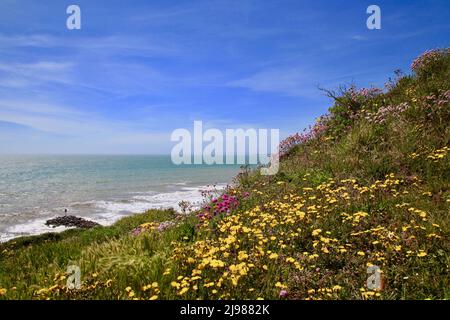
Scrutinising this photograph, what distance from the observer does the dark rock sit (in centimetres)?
2592

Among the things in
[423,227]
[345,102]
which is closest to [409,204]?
[423,227]

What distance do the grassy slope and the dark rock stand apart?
17.6 metres

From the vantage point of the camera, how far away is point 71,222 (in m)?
26.5

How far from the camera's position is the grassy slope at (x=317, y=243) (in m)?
4.71

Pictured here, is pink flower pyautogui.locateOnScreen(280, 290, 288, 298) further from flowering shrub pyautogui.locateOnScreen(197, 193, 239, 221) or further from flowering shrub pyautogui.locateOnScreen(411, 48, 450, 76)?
flowering shrub pyautogui.locateOnScreen(411, 48, 450, 76)

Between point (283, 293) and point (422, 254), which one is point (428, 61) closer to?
point (422, 254)

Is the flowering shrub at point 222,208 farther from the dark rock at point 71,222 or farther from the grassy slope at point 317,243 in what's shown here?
the dark rock at point 71,222

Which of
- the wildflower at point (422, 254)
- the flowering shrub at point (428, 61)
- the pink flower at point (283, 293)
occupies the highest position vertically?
the flowering shrub at point (428, 61)

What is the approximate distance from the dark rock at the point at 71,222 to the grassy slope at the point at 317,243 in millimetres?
17646

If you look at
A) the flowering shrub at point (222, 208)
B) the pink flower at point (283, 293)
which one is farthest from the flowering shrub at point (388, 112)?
the pink flower at point (283, 293)

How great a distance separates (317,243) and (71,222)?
25.4 metres

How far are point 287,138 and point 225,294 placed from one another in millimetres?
13009

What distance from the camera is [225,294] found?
4496 mm

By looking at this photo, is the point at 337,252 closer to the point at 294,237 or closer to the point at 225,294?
the point at 294,237
